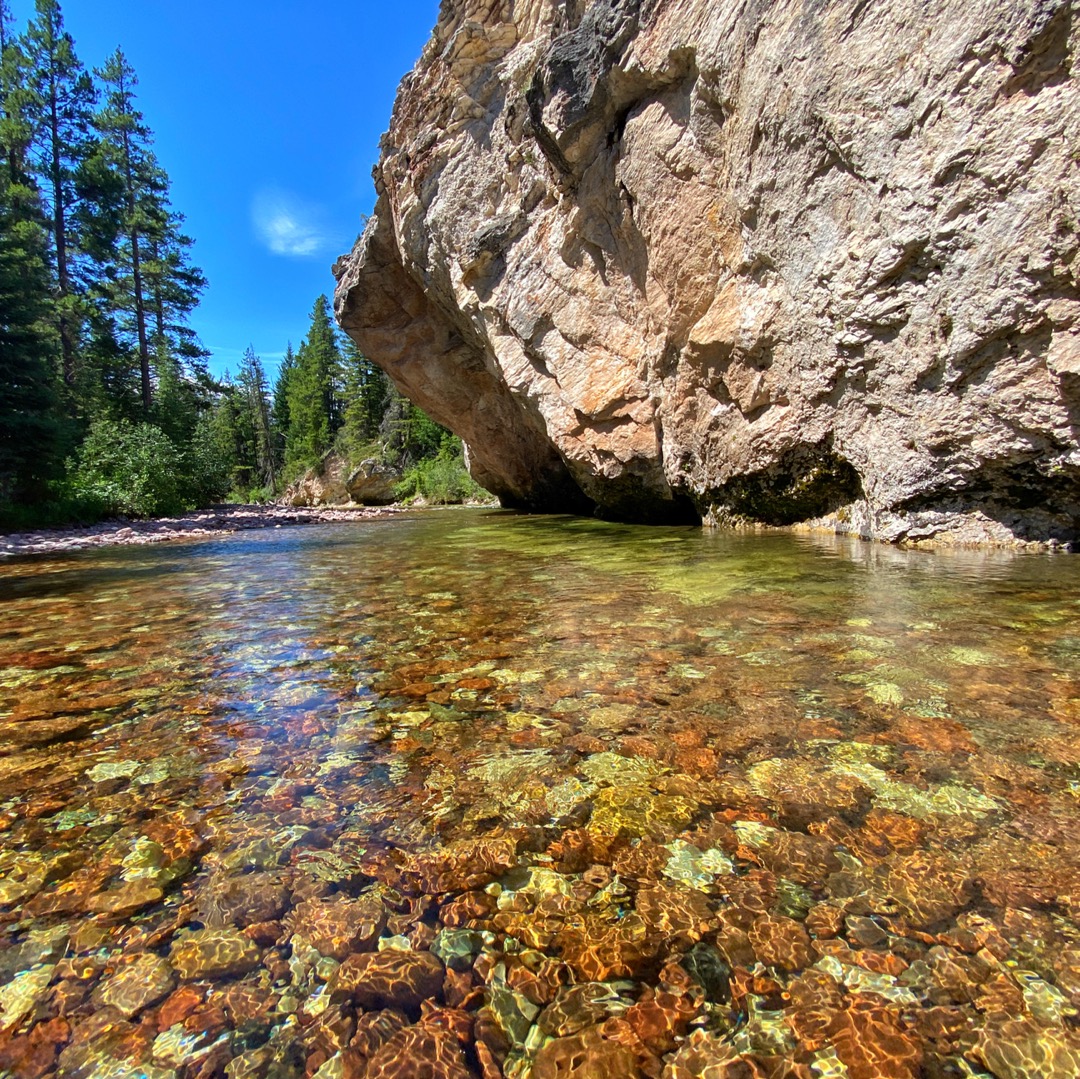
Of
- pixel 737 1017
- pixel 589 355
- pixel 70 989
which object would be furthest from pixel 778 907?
pixel 589 355

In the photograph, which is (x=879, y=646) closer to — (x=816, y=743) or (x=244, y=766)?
(x=816, y=743)

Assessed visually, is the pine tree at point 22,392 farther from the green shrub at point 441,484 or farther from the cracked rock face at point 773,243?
the green shrub at point 441,484

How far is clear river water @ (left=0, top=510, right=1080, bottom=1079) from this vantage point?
3.50 ft

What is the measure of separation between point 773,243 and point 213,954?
867 cm

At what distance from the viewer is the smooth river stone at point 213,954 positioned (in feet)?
4.00

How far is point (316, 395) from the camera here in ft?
154

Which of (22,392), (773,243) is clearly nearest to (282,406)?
(22,392)

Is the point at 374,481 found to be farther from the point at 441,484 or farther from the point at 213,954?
the point at 213,954

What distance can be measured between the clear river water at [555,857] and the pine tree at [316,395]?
45.5 m

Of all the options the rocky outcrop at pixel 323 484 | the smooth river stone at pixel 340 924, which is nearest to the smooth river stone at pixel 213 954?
the smooth river stone at pixel 340 924

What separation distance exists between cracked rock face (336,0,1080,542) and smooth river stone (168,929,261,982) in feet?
22.3

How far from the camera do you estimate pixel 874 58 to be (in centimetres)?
579

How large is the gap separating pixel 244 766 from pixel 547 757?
3.70ft

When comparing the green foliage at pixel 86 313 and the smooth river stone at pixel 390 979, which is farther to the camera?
the green foliage at pixel 86 313
